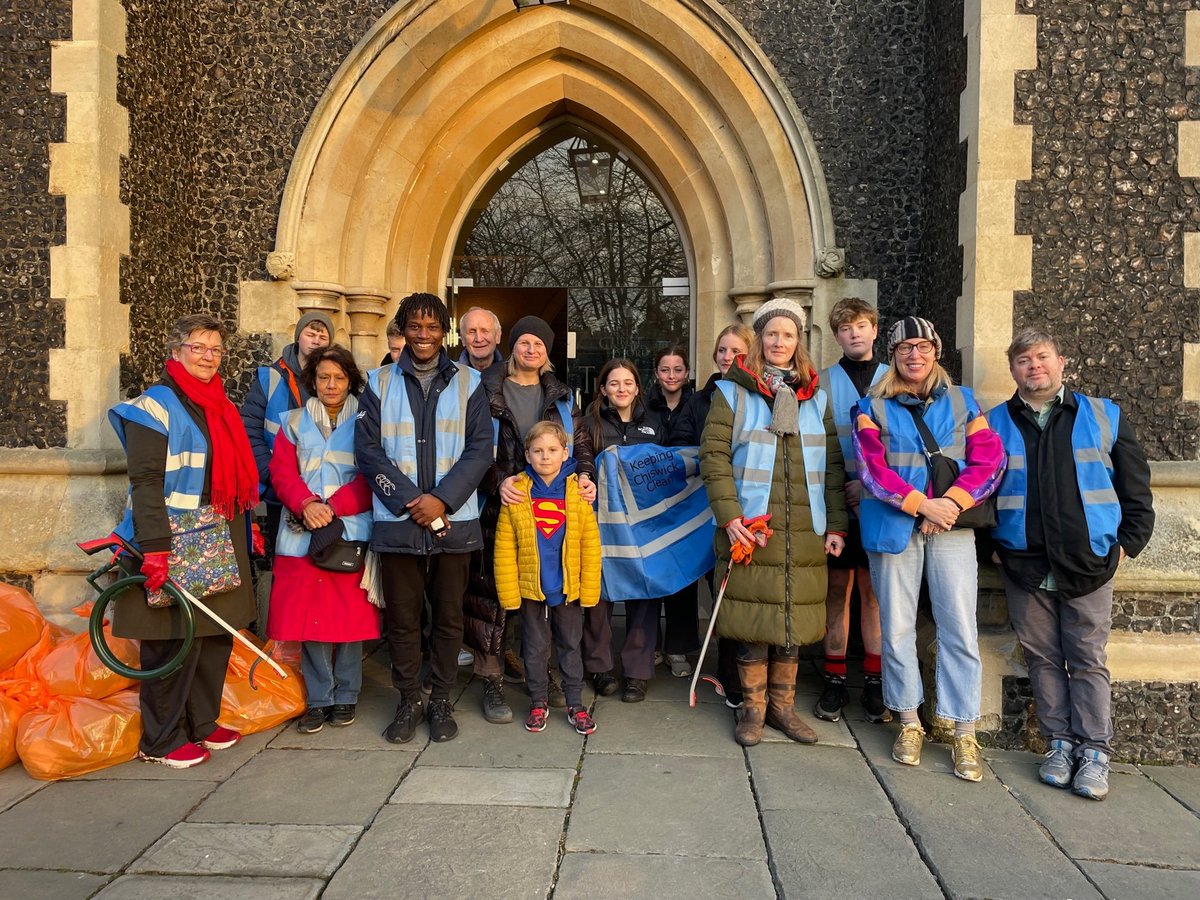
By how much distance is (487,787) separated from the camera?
3.02 metres

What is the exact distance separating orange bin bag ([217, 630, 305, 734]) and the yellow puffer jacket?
3.60 ft

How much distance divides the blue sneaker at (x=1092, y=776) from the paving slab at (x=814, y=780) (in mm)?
749

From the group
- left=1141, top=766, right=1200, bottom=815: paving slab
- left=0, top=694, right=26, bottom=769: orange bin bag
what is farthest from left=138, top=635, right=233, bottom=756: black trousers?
left=1141, top=766, right=1200, bottom=815: paving slab

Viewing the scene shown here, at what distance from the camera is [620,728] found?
3.63 metres

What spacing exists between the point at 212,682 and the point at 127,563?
619mm

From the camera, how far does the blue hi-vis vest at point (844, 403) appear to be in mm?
3611

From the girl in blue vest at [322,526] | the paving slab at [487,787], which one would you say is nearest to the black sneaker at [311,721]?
the girl in blue vest at [322,526]

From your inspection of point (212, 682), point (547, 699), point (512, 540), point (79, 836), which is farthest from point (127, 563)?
point (547, 699)

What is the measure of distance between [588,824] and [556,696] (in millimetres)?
1193

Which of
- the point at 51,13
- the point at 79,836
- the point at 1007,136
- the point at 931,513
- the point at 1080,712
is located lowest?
the point at 79,836

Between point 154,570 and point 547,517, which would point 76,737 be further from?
point 547,517

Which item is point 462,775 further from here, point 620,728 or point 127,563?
point 127,563

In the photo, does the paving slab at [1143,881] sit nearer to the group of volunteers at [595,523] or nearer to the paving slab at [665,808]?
the group of volunteers at [595,523]

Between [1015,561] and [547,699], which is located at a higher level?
[1015,561]
